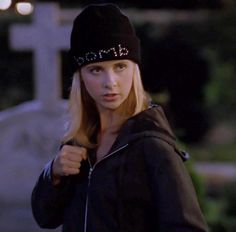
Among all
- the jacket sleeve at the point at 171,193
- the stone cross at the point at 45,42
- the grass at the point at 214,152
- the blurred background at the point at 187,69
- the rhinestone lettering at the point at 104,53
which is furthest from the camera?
the grass at the point at 214,152

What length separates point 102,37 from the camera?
238 cm

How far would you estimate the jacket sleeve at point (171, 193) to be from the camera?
7.04ft

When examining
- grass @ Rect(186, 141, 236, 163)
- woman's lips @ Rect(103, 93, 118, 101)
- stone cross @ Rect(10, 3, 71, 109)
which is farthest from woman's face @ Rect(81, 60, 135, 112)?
grass @ Rect(186, 141, 236, 163)

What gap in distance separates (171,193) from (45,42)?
5083 millimetres

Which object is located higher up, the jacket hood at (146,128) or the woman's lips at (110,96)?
the woman's lips at (110,96)

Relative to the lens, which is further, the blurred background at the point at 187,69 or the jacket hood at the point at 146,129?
the blurred background at the point at 187,69

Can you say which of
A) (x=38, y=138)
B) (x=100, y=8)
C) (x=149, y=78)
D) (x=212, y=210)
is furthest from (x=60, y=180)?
(x=149, y=78)

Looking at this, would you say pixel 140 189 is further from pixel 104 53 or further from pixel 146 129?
pixel 104 53

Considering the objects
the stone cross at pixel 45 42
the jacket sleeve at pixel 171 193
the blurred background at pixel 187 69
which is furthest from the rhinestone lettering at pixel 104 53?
the blurred background at pixel 187 69

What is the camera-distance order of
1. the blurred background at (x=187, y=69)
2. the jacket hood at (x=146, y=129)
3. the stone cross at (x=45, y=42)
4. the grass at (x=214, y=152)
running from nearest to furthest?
1. the jacket hood at (x=146, y=129)
2. the stone cross at (x=45, y=42)
3. the blurred background at (x=187, y=69)
4. the grass at (x=214, y=152)

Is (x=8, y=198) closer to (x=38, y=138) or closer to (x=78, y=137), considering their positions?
(x=38, y=138)

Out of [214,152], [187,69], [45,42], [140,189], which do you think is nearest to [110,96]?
[140,189]

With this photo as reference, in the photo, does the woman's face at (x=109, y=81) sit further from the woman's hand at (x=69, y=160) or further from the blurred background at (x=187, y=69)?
the blurred background at (x=187, y=69)

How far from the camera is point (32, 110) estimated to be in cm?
712
